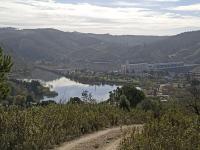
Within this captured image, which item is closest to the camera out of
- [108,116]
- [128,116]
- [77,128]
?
[77,128]

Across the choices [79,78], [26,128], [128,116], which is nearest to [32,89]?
[79,78]

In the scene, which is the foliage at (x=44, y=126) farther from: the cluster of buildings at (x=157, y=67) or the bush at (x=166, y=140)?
the cluster of buildings at (x=157, y=67)

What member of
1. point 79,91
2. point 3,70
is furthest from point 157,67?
point 3,70

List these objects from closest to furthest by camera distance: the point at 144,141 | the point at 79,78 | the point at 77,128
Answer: the point at 144,141, the point at 77,128, the point at 79,78

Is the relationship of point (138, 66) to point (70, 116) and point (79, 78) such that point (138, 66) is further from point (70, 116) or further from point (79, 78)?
point (70, 116)

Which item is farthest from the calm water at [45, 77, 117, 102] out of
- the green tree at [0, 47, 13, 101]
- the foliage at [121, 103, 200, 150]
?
the foliage at [121, 103, 200, 150]

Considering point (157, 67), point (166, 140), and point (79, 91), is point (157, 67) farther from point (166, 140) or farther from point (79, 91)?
point (166, 140)

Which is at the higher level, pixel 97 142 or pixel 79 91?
pixel 97 142
